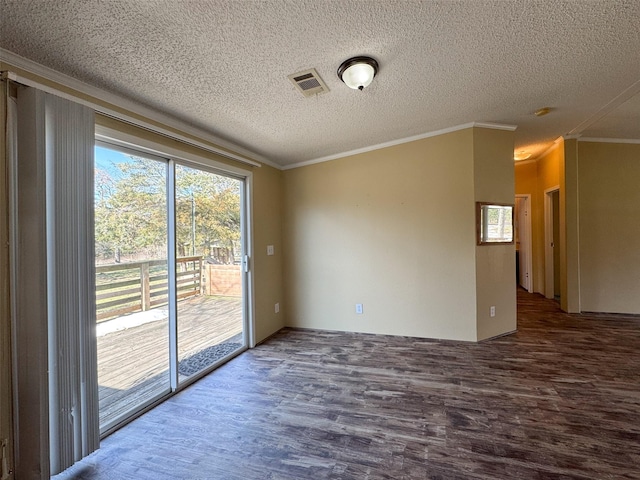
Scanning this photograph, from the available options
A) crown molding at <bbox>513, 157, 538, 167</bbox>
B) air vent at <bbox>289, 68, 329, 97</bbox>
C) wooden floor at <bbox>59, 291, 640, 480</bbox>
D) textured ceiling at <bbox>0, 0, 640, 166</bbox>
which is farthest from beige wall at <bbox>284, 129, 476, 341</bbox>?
crown molding at <bbox>513, 157, 538, 167</bbox>

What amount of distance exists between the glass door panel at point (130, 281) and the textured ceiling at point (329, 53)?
0.61 m

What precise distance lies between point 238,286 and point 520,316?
4.31 metres

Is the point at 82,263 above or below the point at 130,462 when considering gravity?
above

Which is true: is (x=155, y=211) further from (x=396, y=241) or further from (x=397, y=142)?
(x=397, y=142)

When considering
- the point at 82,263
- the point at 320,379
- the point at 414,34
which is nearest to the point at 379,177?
the point at 414,34

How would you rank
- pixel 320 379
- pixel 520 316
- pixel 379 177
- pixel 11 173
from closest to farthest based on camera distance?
pixel 11 173
pixel 320 379
pixel 379 177
pixel 520 316

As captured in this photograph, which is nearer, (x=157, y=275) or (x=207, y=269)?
(x=157, y=275)

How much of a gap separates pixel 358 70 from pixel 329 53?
23 centimetres

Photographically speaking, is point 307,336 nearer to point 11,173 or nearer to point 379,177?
point 379,177

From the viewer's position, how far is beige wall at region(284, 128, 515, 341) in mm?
3488

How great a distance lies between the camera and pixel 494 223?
11.8 feet

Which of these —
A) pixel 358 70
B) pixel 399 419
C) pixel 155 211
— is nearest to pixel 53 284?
pixel 155 211

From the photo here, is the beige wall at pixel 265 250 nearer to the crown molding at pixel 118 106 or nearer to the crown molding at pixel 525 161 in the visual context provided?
the crown molding at pixel 118 106

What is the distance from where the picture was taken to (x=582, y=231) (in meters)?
4.62
